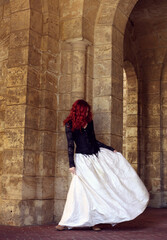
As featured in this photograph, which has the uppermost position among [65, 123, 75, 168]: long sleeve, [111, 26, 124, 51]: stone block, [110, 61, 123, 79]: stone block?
[111, 26, 124, 51]: stone block

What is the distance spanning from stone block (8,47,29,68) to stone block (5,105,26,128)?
0.70 m

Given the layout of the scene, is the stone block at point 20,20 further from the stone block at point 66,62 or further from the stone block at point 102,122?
the stone block at point 102,122

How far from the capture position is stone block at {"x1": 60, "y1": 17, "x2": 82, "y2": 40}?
6379mm

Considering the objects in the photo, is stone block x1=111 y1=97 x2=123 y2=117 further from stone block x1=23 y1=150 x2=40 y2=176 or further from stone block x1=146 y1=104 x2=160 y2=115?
stone block x1=146 y1=104 x2=160 y2=115

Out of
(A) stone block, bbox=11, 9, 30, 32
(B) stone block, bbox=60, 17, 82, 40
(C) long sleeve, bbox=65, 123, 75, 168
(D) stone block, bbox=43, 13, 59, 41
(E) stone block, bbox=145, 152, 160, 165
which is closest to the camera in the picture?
(C) long sleeve, bbox=65, 123, 75, 168

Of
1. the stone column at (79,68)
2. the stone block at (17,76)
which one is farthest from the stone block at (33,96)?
the stone column at (79,68)

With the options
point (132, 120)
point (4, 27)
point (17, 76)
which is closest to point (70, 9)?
point (4, 27)

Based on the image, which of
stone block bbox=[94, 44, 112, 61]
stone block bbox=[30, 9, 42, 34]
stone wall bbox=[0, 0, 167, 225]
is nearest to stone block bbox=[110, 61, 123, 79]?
stone wall bbox=[0, 0, 167, 225]

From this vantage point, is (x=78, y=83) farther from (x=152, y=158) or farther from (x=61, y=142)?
(x=152, y=158)

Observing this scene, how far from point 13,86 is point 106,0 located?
230 centimetres

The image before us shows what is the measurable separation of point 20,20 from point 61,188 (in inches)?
110

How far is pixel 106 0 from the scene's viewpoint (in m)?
6.65

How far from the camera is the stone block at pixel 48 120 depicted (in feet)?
19.7

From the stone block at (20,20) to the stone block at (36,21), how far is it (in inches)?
2.9
